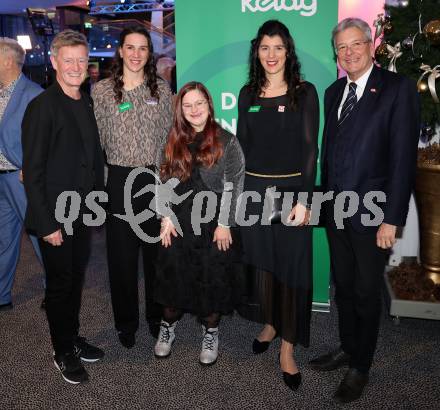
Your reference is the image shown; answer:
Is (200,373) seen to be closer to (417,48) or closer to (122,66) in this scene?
(122,66)

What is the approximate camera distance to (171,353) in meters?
2.81

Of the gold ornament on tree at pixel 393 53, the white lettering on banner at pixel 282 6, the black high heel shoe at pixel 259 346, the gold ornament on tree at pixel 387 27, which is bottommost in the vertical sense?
the black high heel shoe at pixel 259 346

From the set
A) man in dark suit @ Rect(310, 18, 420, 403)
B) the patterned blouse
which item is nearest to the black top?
man in dark suit @ Rect(310, 18, 420, 403)

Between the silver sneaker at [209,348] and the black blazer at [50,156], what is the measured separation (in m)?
1.08

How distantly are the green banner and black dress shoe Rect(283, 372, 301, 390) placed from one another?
1071 millimetres

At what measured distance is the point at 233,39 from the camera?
2.98m

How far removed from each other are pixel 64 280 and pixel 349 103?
1710 mm

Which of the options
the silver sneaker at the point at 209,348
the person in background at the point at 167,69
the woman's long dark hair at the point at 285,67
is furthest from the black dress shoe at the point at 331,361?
the person in background at the point at 167,69

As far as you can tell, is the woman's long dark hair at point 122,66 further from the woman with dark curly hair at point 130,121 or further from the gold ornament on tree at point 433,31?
the gold ornament on tree at point 433,31

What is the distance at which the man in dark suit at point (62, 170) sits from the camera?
2188 mm

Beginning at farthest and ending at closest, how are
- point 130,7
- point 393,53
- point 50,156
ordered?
point 130,7 → point 393,53 → point 50,156

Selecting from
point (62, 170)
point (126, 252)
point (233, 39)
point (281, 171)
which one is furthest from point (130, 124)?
point (233, 39)

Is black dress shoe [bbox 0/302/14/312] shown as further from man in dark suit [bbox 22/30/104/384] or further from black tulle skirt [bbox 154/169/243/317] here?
black tulle skirt [bbox 154/169/243/317]

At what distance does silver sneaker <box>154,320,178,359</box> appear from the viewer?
275 centimetres
